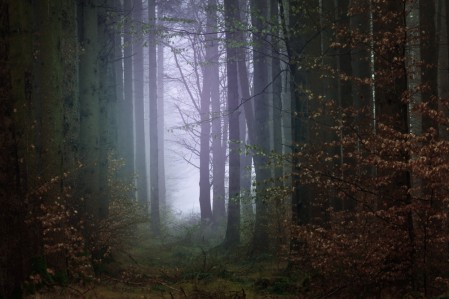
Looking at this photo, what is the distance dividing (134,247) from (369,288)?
38.1 ft

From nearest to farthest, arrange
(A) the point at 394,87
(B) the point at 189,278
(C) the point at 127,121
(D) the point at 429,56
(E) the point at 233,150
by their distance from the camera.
Result: (A) the point at 394,87
(B) the point at 189,278
(D) the point at 429,56
(E) the point at 233,150
(C) the point at 127,121

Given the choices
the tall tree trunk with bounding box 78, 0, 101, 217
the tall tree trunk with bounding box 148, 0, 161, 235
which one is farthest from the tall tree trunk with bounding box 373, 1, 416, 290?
the tall tree trunk with bounding box 148, 0, 161, 235

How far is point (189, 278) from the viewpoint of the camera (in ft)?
38.2

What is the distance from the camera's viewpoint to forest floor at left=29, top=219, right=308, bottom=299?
346 inches

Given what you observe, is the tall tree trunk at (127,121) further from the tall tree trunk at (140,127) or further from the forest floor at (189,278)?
the forest floor at (189,278)

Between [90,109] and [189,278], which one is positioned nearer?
[189,278]

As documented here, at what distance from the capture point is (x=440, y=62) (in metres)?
16.5

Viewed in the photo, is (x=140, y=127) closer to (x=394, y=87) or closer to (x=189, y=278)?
(x=189, y=278)

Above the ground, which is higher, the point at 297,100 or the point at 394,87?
the point at 297,100

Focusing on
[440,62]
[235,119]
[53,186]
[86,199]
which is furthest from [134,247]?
[440,62]

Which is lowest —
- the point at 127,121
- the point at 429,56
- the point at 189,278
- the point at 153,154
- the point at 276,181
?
the point at 189,278

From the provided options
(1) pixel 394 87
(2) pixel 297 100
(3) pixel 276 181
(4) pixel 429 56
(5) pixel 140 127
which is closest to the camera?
(1) pixel 394 87

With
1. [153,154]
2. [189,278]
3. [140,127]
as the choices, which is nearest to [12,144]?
[189,278]

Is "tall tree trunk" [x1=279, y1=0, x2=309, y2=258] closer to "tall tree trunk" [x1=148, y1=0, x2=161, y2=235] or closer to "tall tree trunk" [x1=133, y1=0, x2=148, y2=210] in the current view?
"tall tree trunk" [x1=148, y1=0, x2=161, y2=235]
